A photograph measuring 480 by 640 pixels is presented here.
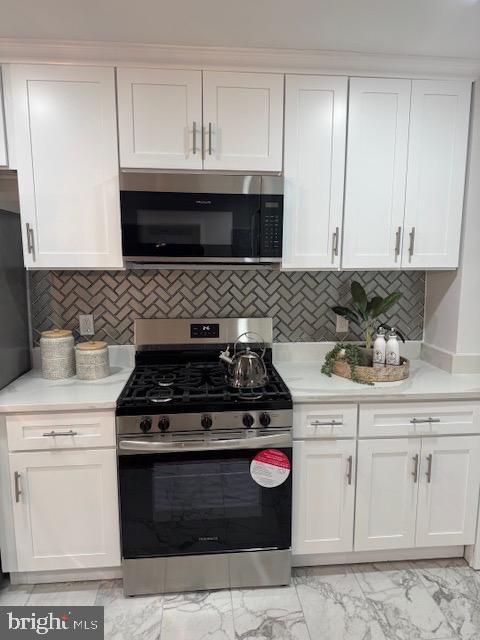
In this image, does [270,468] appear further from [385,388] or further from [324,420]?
→ [385,388]

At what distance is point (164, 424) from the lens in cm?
174

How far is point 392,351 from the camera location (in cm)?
208

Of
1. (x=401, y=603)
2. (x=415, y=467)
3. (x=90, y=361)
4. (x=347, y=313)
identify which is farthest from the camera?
(x=347, y=313)

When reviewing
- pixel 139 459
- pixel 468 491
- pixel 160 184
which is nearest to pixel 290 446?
pixel 139 459

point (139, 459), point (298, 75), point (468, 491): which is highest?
point (298, 75)

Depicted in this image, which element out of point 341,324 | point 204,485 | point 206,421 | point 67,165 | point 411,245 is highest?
point 67,165

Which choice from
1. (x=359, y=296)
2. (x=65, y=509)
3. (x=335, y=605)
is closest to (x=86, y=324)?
(x=65, y=509)

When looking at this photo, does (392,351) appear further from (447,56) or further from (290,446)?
(447,56)

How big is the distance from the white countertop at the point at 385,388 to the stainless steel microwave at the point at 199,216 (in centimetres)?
67

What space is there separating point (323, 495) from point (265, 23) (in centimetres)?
206

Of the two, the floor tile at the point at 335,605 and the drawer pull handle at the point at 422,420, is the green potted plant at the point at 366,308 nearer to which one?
the drawer pull handle at the point at 422,420

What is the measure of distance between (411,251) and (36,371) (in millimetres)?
2098

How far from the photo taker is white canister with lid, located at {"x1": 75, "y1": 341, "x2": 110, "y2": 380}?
2.06 metres

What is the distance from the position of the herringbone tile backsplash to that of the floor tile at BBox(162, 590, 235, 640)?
1.32 meters
